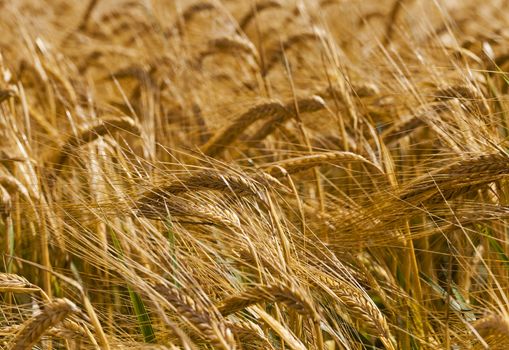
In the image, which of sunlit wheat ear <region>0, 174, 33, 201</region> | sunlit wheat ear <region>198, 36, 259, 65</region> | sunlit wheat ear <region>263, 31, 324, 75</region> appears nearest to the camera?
sunlit wheat ear <region>0, 174, 33, 201</region>

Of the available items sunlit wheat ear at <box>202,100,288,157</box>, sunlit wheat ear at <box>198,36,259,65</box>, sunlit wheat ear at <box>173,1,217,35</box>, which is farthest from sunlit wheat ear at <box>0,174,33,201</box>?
sunlit wheat ear at <box>173,1,217,35</box>

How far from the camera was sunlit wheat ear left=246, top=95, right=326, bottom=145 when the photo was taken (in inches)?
102

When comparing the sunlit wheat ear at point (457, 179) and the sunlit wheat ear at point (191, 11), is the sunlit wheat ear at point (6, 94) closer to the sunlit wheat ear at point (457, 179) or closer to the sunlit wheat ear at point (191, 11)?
the sunlit wheat ear at point (457, 179)

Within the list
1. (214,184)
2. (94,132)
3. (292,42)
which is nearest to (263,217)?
(214,184)

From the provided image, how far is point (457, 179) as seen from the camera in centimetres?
166

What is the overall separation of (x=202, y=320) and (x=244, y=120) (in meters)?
1.27

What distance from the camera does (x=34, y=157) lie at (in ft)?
8.23

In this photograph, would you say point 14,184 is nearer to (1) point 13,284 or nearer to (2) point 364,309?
(1) point 13,284

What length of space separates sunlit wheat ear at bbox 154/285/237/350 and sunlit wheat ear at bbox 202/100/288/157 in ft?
3.74

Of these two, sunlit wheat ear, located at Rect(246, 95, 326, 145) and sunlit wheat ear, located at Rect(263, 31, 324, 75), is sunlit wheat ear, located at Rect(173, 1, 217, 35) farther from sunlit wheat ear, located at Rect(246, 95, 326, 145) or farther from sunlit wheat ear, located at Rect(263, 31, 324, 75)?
sunlit wheat ear, located at Rect(246, 95, 326, 145)

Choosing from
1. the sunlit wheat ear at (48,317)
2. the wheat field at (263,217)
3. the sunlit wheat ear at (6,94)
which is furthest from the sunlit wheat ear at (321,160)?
the sunlit wheat ear at (6,94)

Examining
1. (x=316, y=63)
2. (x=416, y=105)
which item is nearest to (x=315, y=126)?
(x=316, y=63)

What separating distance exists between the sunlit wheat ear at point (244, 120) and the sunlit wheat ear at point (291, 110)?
41mm

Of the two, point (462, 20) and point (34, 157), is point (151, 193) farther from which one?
point (462, 20)
